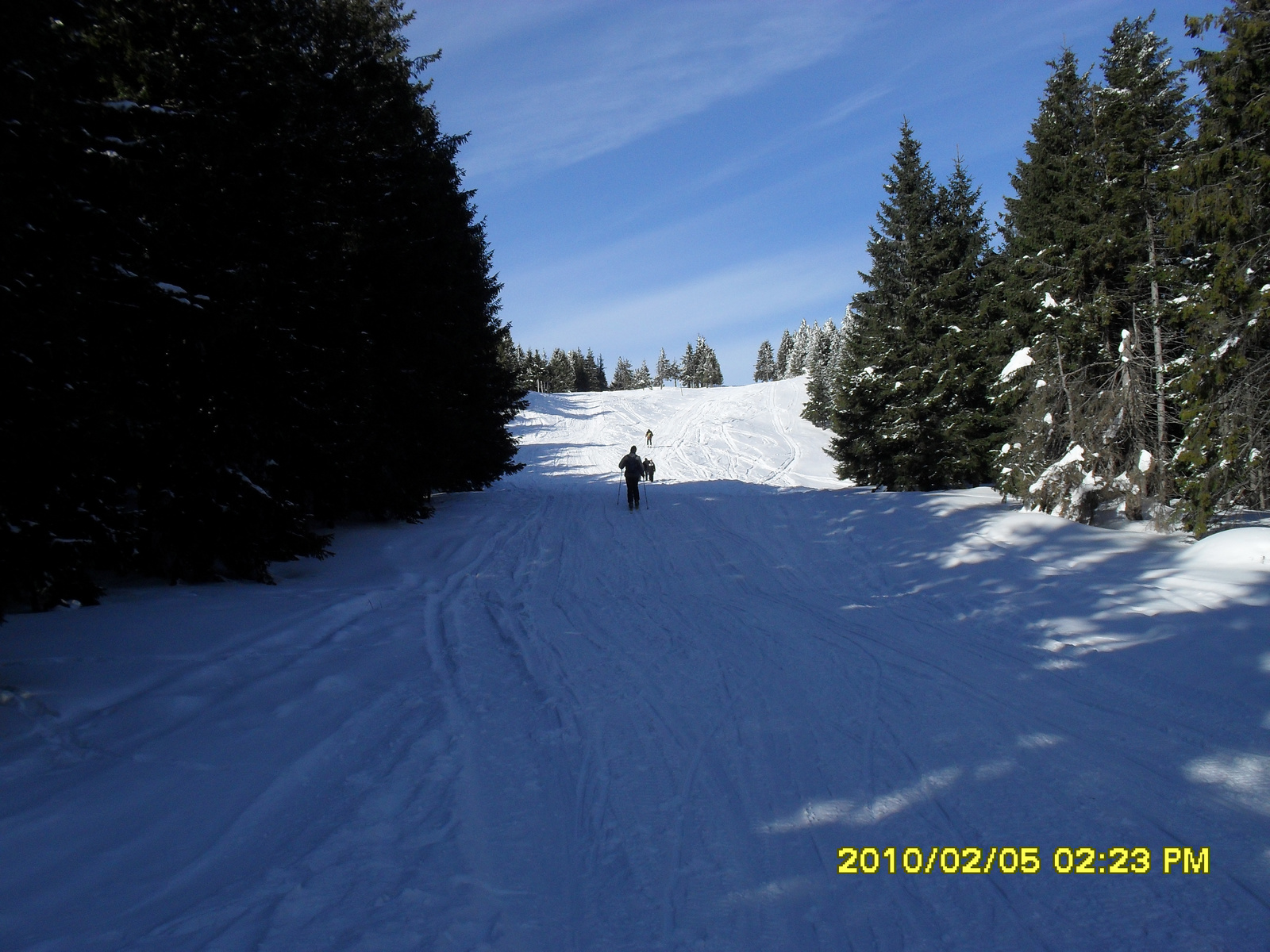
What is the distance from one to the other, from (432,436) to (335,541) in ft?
11.5

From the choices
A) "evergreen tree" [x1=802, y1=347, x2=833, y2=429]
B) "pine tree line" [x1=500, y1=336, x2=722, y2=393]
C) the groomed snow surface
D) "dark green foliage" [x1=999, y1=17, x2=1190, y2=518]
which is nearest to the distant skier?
the groomed snow surface

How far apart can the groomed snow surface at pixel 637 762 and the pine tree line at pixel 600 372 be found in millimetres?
69389

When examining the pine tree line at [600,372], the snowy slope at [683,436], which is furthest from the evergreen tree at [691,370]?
the snowy slope at [683,436]

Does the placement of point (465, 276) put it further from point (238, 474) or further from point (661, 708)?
point (661, 708)

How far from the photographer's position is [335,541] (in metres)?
13.5

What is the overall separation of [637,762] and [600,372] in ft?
347

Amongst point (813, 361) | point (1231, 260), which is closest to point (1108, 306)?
point (1231, 260)

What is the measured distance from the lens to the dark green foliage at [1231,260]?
10633 millimetres

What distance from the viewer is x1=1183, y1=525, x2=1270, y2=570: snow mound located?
984 cm

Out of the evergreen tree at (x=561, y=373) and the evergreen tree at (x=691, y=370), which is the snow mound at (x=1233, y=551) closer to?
the evergreen tree at (x=561, y=373)

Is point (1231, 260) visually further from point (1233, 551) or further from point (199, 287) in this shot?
point (199, 287)

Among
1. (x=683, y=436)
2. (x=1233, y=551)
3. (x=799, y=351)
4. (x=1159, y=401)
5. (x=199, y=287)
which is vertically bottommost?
(x=1233, y=551)

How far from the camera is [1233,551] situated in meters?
10.2
